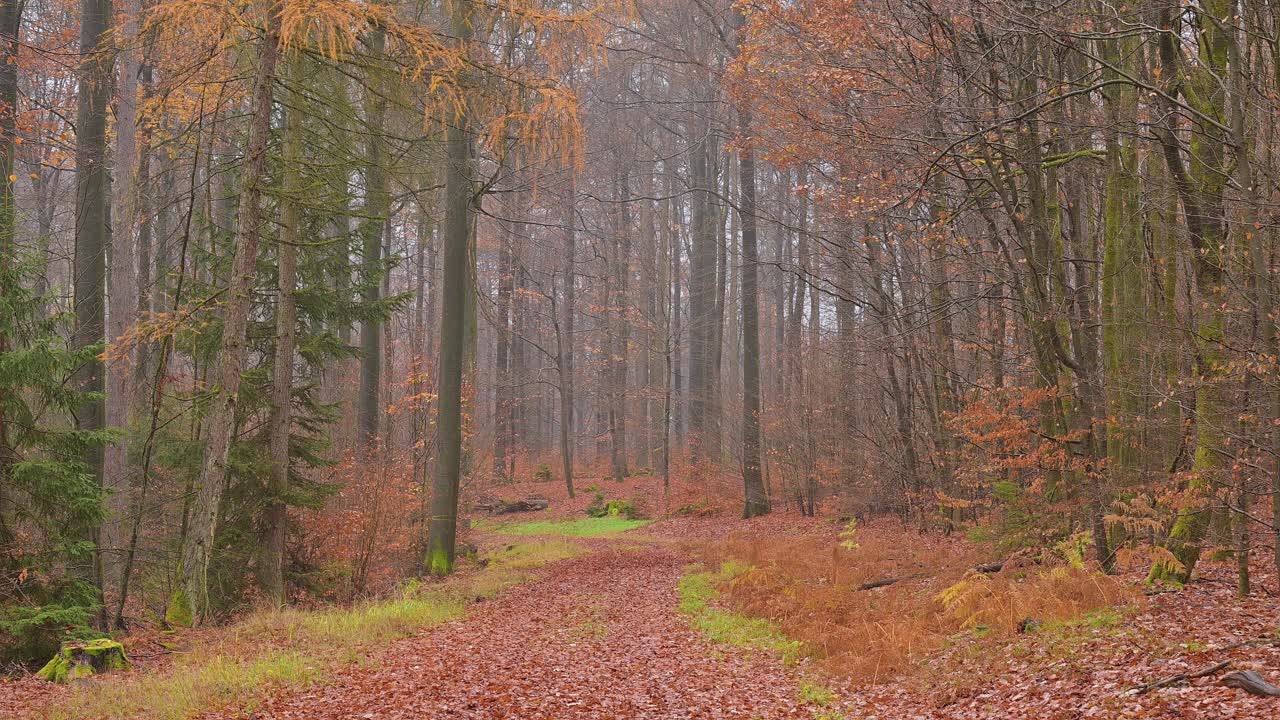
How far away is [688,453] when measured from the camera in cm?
2675

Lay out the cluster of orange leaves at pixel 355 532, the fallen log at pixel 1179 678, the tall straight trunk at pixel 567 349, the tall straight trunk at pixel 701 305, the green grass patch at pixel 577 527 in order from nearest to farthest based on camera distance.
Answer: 1. the fallen log at pixel 1179 678
2. the cluster of orange leaves at pixel 355 532
3. the green grass patch at pixel 577 527
4. the tall straight trunk at pixel 701 305
5. the tall straight trunk at pixel 567 349

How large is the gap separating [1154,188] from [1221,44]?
1603 millimetres

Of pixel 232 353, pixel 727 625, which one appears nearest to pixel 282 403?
pixel 232 353

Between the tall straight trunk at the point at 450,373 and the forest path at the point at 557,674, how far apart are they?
2.34 meters

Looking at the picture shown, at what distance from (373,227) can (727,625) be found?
834 centimetres

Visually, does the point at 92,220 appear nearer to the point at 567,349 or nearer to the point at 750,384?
the point at 750,384

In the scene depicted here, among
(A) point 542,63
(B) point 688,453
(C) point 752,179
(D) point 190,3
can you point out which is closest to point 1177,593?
(A) point 542,63

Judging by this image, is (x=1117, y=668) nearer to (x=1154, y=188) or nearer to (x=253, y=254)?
(x=1154, y=188)

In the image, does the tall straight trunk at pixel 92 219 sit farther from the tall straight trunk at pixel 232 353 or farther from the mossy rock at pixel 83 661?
the mossy rock at pixel 83 661

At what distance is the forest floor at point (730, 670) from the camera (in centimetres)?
588

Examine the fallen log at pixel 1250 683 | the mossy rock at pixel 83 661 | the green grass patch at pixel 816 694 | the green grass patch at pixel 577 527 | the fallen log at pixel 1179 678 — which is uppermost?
the fallen log at pixel 1250 683

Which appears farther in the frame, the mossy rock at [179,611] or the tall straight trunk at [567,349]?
the tall straight trunk at [567,349]

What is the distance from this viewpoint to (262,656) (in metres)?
7.60

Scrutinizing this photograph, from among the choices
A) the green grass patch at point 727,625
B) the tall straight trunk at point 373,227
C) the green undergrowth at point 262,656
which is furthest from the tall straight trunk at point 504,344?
the green undergrowth at point 262,656
